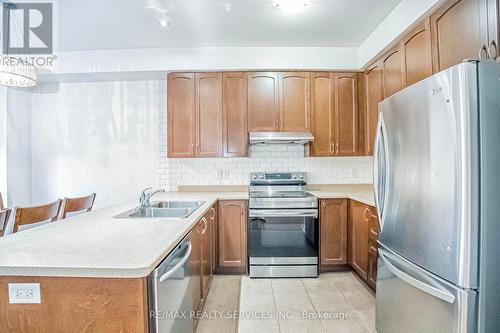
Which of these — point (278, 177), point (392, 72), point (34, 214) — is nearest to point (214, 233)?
point (278, 177)

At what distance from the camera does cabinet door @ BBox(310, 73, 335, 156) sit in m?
3.20

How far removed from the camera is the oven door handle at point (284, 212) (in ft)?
9.23

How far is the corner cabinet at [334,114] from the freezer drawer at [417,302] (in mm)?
1690

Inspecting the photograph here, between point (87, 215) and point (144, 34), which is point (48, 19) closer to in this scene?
point (144, 34)

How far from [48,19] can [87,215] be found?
188cm

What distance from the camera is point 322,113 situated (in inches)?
126

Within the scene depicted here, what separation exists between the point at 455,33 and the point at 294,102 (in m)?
1.68

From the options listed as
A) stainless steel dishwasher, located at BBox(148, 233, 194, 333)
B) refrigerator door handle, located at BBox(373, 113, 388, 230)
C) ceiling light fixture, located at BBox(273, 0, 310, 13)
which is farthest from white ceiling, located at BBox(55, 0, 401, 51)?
stainless steel dishwasher, located at BBox(148, 233, 194, 333)

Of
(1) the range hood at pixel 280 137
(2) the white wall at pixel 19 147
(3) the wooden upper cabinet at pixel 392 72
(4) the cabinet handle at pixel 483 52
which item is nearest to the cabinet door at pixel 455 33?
(4) the cabinet handle at pixel 483 52

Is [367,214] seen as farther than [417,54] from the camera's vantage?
Yes

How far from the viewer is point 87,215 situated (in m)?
1.90

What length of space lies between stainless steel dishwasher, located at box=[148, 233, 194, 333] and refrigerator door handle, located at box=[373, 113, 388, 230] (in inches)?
48.1

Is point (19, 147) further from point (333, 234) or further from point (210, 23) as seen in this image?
point (333, 234)

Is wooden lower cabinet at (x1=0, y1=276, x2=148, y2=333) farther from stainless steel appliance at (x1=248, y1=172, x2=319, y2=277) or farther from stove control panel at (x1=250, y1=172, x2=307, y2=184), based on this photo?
stove control panel at (x1=250, y1=172, x2=307, y2=184)
